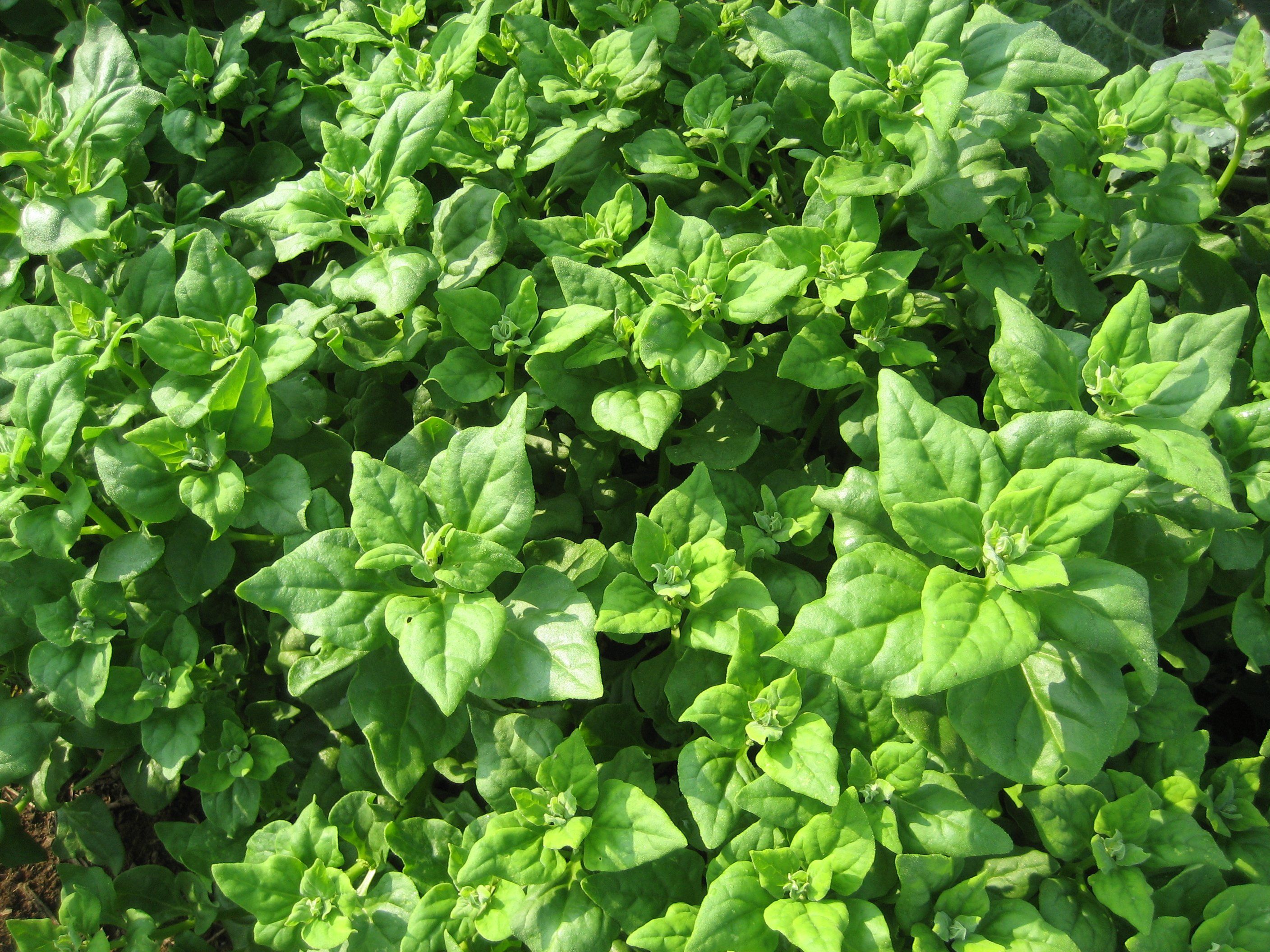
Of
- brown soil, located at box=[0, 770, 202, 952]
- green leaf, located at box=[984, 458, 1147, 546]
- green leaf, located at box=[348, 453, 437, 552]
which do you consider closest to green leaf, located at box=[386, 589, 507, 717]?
green leaf, located at box=[348, 453, 437, 552]

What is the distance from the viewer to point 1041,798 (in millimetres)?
2293

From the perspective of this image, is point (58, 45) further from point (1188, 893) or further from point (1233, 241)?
point (1188, 893)

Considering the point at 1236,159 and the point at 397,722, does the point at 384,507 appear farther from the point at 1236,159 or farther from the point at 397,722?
the point at 1236,159

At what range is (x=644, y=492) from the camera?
2.82 meters

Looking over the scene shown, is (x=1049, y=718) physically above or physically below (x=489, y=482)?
below

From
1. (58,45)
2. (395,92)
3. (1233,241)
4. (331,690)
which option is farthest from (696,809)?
(58,45)

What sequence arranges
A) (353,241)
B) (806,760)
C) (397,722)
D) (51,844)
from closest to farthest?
(806,760)
(397,722)
(353,241)
(51,844)

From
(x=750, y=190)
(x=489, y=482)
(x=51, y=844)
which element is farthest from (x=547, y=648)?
(x=51, y=844)

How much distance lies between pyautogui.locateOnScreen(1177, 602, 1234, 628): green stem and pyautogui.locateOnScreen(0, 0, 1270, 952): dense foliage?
0.12 ft

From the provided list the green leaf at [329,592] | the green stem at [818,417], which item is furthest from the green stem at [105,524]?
the green stem at [818,417]

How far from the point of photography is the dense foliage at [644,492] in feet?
6.63

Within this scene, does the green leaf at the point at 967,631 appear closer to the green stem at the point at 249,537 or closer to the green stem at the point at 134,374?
the green stem at the point at 249,537

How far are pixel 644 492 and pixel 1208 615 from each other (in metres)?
1.77

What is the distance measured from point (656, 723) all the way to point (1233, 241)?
2625mm
